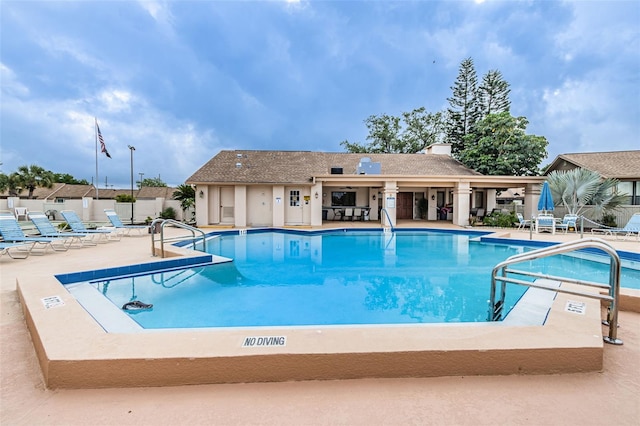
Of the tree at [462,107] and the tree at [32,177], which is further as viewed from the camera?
the tree at [32,177]

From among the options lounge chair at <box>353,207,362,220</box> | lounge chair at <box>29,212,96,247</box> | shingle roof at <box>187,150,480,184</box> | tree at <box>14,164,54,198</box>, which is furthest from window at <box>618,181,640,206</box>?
tree at <box>14,164,54,198</box>

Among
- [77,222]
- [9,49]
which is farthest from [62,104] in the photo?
[77,222]

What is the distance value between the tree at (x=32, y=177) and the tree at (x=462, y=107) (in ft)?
160

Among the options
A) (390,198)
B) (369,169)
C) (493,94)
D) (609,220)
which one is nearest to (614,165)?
(609,220)

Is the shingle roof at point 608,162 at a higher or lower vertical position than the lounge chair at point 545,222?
higher

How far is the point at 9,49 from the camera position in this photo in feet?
64.5

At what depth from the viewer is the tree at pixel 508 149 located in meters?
23.2

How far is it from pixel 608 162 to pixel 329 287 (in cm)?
2051

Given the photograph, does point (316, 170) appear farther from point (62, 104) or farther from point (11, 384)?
point (62, 104)

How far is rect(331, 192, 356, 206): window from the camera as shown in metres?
23.2

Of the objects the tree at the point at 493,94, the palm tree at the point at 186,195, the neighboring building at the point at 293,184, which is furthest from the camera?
the tree at the point at 493,94

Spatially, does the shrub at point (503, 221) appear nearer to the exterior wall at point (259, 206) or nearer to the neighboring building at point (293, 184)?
the neighboring building at point (293, 184)

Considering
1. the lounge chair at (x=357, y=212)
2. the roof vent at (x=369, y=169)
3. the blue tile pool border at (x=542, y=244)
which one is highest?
the roof vent at (x=369, y=169)

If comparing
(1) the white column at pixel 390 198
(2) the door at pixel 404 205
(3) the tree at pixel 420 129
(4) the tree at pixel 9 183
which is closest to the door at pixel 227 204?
(1) the white column at pixel 390 198
